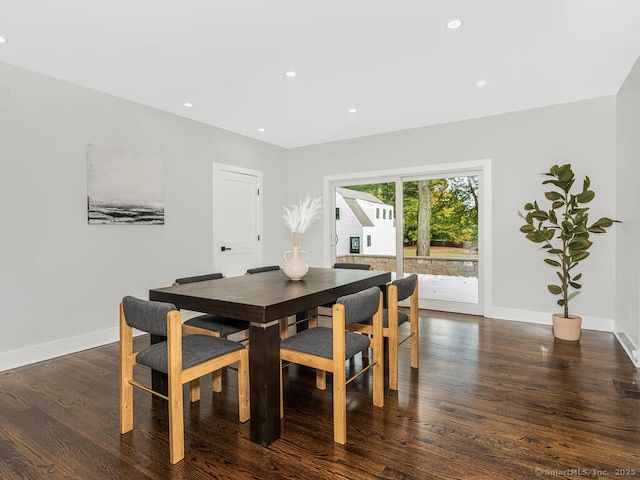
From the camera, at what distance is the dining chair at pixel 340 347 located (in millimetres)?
1947

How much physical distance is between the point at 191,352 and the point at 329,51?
2451 mm

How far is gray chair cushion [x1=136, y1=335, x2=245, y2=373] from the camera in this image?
1.87 metres

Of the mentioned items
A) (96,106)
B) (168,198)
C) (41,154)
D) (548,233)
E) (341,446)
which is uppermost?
(96,106)

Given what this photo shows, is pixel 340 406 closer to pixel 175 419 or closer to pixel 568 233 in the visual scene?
pixel 175 419

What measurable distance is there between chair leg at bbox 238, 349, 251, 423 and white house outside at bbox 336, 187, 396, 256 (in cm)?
369

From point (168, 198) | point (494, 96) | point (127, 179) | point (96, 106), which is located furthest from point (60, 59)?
point (494, 96)

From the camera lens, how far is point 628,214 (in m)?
3.43

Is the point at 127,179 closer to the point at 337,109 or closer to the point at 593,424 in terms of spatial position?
the point at 337,109

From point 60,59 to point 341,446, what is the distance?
11.8 ft

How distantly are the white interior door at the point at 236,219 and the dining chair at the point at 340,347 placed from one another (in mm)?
3080

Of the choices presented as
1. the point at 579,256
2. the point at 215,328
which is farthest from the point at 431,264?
the point at 215,328

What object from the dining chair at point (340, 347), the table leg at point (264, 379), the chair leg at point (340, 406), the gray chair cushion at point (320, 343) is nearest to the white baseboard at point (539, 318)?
the dining chair at point (340, 347)

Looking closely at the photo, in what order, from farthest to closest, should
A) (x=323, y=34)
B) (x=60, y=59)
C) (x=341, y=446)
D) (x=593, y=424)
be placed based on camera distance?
(x=60, y=59) → (x=323, y=34) → (x=593, y=424) → (x=341, y=446)

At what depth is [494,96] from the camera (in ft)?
12.9
